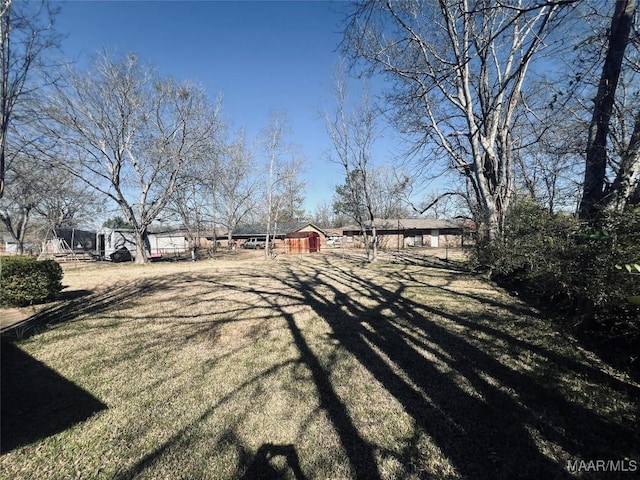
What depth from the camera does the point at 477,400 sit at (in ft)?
10.3

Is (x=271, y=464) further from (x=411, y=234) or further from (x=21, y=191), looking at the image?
(x=411, y=234)

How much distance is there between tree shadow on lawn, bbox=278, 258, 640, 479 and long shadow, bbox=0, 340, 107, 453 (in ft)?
8.69

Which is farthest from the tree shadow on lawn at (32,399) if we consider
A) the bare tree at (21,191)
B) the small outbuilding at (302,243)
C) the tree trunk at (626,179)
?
the small outbuilding at (302,243)

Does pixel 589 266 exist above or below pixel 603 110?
below

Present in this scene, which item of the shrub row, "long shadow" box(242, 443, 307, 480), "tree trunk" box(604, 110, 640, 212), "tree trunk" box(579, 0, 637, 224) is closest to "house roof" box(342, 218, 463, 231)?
the shrub row

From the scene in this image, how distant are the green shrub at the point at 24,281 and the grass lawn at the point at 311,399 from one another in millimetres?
1864

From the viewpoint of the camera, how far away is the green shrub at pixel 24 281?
23.8 ft

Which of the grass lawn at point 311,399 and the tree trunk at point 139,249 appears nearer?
the grass lawn at point 311,399

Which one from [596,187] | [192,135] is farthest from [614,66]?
[192,135]

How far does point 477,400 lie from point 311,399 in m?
1.82

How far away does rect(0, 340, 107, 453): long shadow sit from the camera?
2.75 meters

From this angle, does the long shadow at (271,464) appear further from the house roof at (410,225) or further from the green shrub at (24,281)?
the house roof at (410,225)

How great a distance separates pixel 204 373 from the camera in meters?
3.89

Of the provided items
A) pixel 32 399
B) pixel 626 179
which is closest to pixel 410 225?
pixel 626 179
